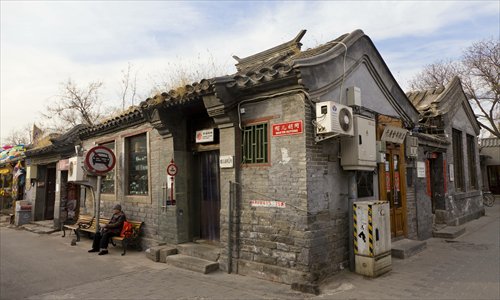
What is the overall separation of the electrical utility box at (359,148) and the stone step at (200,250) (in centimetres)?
319

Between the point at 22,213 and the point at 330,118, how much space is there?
15.2m

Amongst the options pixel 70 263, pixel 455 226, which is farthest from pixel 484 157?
pixel 70 263

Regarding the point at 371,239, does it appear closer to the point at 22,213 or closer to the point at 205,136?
the point at 205,136

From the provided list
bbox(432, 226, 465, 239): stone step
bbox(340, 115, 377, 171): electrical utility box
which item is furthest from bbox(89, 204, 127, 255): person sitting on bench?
bbox(432, 226, 465, 239): stone step

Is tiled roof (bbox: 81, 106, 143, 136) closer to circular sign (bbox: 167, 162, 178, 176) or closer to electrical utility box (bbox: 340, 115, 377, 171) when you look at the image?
circular sign (bbox: 167, 162, 178, 176)

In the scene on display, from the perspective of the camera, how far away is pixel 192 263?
690 centimetres

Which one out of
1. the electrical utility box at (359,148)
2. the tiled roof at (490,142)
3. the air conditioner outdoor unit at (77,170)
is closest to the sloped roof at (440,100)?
the electrical utility box at (359,148)

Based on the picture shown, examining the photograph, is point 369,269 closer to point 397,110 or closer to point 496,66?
point 397,110

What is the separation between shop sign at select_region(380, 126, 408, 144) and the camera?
7.76m

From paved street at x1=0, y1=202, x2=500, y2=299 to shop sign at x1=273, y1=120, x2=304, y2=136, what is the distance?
2589 millimetres

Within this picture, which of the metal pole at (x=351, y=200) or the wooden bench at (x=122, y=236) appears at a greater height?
the metal pole at (x=351, y=200)

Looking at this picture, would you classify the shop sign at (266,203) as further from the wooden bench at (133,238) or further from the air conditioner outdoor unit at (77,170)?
the air conditioner outdoor unit at (77,170)

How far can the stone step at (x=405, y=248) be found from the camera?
290 inches

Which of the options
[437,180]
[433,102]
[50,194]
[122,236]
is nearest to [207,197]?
[122,236]
